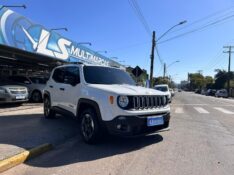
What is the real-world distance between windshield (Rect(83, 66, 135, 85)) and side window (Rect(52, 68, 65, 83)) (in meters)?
1.36

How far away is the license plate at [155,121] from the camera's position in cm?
706

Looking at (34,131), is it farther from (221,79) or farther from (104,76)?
(221,79)

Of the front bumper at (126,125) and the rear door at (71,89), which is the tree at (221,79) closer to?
the rear door at (71,89)

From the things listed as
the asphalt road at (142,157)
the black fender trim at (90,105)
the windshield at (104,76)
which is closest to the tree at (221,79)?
the windshield at (104,76)

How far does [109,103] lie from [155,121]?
4.07 feet

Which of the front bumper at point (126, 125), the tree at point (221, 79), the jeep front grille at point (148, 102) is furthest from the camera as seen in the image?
the tree at point (221, 79)

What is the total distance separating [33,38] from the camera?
48.8 ft

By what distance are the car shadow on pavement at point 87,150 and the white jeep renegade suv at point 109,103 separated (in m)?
0.33

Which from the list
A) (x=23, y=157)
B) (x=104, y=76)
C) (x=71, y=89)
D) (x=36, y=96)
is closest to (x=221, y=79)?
(x=36, y=96)

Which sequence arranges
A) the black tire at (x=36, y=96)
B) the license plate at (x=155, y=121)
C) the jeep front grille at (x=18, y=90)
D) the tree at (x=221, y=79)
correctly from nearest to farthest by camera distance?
1. the license plate at (x=155, y=121)
2. the jeep front grille at (x=18, y=90)
3. the black tire at (x=36, y=96)
4. the tree at (x=221, y=79)

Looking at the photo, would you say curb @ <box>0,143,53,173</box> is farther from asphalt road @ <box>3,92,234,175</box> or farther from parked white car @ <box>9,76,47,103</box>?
parked white car @ <box>9,76,47,103</box>

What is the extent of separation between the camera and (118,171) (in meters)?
5.39

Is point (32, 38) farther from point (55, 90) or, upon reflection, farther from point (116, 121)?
point (116, 121)

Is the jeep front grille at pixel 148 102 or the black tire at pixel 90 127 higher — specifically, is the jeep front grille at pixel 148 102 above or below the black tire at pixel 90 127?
above
